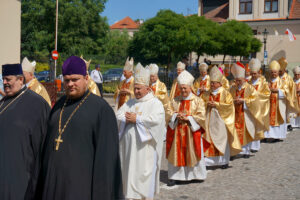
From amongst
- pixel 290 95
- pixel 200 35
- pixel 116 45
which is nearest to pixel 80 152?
pixel 290 95

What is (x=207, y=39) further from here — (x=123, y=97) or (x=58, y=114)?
(x=58, y=114)

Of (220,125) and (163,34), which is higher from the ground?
(163,34)

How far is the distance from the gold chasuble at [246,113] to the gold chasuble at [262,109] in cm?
17

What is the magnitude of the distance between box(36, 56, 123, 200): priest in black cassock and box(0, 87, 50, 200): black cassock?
36 centimetres

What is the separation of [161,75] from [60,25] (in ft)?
63.5

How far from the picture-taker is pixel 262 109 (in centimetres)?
1076

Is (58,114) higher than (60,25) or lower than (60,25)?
lower

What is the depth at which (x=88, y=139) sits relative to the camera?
3.73 metres

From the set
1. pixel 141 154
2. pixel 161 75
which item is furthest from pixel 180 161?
pixel 161 75

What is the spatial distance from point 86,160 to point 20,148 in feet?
2.93

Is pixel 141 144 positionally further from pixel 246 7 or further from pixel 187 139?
pixel 246 7

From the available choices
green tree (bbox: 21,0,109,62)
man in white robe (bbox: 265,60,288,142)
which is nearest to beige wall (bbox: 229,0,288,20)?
green tree (bbox: 21,0,109,62)

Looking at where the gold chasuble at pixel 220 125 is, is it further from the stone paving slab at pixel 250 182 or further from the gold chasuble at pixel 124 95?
the gold chasuble at pixel 124 95

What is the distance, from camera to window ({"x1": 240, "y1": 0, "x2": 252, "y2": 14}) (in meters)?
43.8
